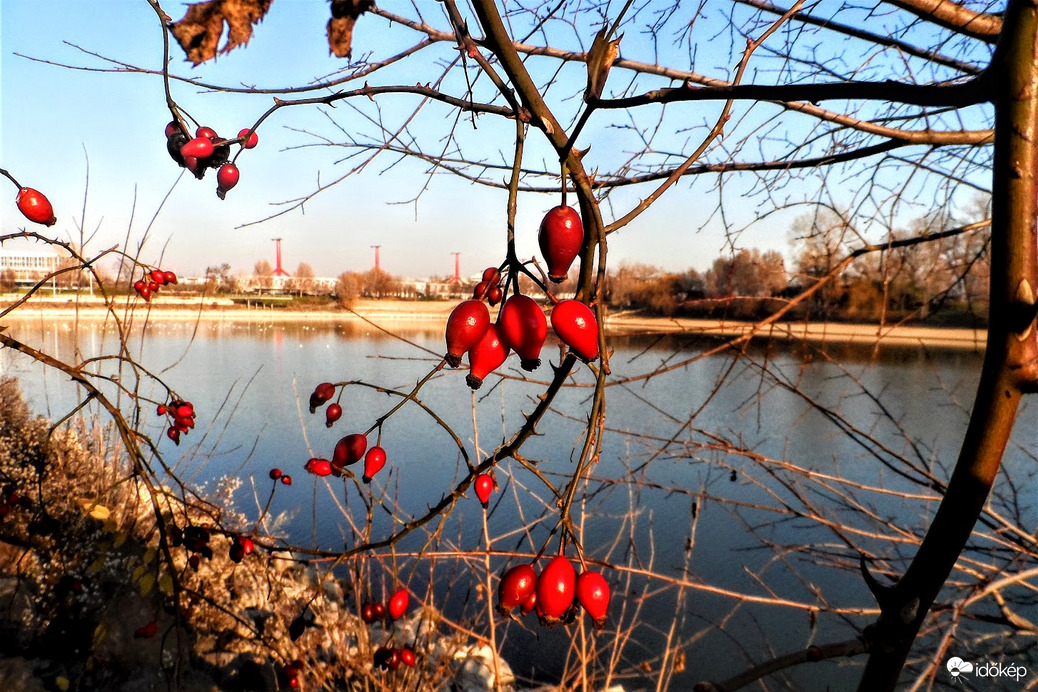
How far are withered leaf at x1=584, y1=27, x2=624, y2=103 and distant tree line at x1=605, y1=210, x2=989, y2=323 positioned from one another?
101 centimetres

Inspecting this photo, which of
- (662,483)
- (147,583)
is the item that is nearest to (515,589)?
(147,583)

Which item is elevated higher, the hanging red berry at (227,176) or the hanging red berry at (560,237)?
the hanging red berry at (227,176)

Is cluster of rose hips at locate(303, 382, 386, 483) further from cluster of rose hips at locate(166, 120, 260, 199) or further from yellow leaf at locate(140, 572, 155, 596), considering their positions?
yellow leaf at locate(140, 572, 155, 596)

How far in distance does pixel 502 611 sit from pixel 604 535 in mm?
3647

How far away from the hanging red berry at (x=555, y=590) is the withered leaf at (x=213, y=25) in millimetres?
685

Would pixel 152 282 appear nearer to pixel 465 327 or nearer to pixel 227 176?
pixel 227 176

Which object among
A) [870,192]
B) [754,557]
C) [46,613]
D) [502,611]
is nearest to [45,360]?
[502,611]

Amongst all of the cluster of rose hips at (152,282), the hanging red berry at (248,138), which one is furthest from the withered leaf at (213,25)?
the cluster of rose hips at (152,282)

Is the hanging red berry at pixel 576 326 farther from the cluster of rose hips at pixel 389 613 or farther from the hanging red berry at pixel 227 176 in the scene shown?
the cluster of rose hips at pixel 389 613

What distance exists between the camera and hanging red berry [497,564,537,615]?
0.54 m

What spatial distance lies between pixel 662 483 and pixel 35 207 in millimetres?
4415

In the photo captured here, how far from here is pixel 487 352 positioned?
1.57 ft

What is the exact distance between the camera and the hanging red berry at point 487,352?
18.7 inches

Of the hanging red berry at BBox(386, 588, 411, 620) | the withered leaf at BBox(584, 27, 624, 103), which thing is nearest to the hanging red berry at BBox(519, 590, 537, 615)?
the withered leaf at BBox(584, 27, 624, 103)
